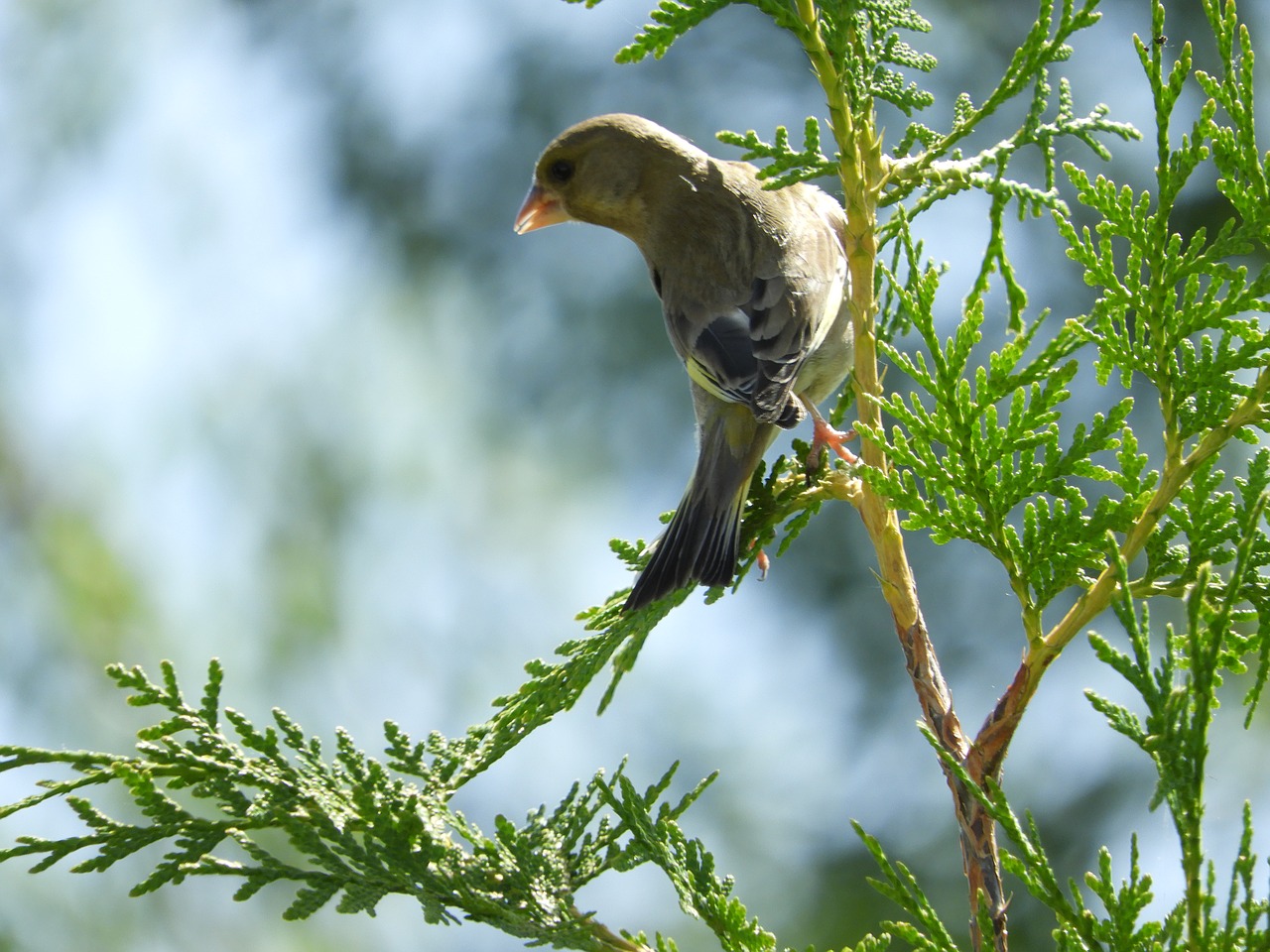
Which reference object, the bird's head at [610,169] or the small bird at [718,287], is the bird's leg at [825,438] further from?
the bird's head at [610,169]

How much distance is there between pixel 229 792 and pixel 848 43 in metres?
1.30

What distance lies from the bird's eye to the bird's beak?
0.04 meters

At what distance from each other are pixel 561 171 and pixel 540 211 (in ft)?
0.38

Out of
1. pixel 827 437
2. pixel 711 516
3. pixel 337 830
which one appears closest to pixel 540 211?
pixel 827 437

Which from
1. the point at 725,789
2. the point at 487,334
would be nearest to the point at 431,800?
the point at 725,789

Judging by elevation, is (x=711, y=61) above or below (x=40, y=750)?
above

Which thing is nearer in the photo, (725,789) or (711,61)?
(725,789)

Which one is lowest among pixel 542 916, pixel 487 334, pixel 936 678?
pixel 542 916

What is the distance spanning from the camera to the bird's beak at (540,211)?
3.04 metres

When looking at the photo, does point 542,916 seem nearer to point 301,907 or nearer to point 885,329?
point 301,907

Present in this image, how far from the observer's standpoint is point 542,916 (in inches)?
61.1

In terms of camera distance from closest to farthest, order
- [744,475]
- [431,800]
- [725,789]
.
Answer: [431,800]
[744,475]
[725,789]

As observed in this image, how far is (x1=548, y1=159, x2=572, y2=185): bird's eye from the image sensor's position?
9.80 feet

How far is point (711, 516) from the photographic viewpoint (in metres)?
1.95
